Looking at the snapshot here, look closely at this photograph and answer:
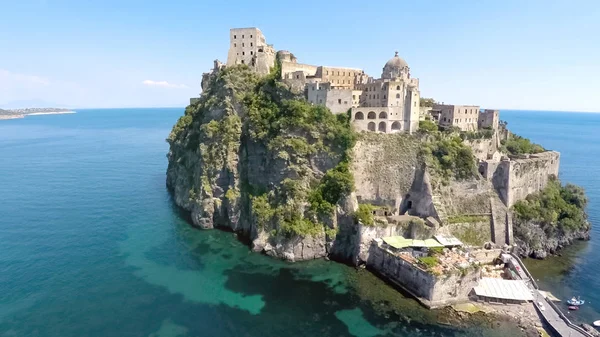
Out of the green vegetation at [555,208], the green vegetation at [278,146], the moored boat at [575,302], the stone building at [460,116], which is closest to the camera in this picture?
the moored boat at [575,302]

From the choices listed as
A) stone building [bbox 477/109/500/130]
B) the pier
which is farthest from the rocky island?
the pier

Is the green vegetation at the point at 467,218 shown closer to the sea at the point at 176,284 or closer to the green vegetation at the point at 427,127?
the sea at the point at 176,284

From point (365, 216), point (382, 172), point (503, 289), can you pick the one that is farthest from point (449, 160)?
point (503, 289)

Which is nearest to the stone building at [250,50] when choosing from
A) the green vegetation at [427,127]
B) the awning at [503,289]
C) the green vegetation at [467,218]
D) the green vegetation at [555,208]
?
the green vegetation at [427,127]

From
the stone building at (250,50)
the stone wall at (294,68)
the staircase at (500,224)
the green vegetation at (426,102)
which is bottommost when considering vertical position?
the staircase at (500,224)

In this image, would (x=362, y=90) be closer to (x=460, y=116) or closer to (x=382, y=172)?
(x=382, y=172)

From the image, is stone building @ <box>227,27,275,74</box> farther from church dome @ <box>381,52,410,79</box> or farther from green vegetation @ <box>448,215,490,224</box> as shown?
green vegetation @ <box>448,215,490,224</box>

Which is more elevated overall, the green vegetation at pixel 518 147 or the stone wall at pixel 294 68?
the stone wall at pixel 294 68

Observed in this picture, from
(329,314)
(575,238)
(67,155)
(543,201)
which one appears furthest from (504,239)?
(67,155)
